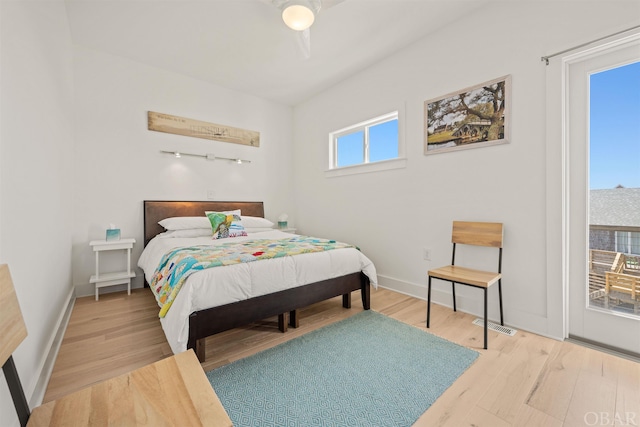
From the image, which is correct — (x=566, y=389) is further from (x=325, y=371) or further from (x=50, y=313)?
(x=50, y=313)

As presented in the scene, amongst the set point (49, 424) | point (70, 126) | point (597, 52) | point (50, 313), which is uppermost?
point (597, 52)

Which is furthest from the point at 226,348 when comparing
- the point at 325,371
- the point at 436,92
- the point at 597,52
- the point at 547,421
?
the point at 597,52

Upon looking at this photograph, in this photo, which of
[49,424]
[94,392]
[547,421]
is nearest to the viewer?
[49,424]

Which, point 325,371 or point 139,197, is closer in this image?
point 325,371

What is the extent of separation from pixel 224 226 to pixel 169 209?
0.96 m

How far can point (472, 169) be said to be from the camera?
243 centimetres

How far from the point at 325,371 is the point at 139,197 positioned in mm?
3115

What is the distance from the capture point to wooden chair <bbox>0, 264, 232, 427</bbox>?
72cm

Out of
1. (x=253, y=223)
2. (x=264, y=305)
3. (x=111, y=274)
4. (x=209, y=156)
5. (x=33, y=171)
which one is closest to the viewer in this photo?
(x=33, y=171)

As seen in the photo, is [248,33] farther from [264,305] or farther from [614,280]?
[614,280]

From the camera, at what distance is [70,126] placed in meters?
2.72

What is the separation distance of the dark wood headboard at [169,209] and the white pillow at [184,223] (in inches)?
3.8

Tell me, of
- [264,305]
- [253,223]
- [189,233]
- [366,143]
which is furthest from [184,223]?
[366,143]

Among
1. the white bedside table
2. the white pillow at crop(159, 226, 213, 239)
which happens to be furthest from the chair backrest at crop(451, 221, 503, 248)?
the white bedside table
